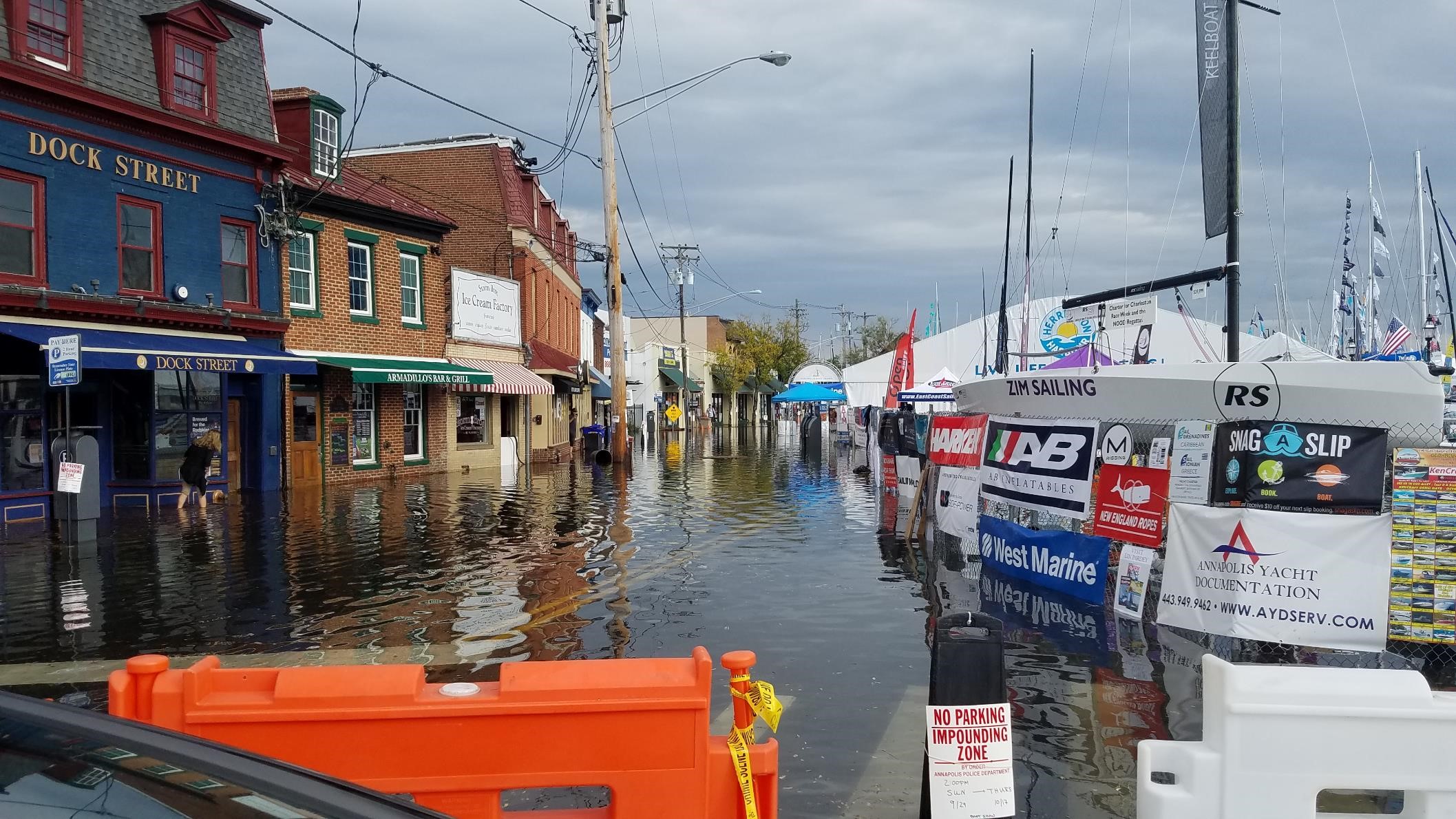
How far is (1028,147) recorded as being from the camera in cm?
2594

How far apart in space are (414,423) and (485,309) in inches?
161

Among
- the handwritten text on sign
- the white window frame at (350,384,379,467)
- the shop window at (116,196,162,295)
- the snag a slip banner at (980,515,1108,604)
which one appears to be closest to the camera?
the handwritten text on sign

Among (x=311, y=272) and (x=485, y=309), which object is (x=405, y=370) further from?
(x=485, y=309)

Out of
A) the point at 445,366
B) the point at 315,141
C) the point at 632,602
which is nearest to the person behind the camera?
the point at 632,602

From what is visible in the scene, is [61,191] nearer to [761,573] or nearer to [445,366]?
[445,366]

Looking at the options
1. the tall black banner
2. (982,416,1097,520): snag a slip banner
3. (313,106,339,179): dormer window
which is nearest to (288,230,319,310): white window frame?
(313,106,339,179): dormer window

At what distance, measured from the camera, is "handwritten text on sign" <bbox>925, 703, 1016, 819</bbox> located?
4355 mm

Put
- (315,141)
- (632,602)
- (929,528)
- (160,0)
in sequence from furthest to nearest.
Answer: (315,141), (160,0), (929,528), (632,602)

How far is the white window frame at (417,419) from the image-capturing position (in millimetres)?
25328

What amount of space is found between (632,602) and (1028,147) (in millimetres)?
19973

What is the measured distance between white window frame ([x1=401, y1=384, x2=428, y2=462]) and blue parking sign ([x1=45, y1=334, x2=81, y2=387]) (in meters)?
11.7

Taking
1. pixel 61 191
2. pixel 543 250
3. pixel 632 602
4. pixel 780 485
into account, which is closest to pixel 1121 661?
pixel 632 602

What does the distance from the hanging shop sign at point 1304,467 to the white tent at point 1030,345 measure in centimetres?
1402

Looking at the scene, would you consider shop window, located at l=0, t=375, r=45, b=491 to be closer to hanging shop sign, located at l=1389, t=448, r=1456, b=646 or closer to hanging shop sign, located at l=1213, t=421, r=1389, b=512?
hanging shop sign, located at l=1213, t=421, r=1389, b=512
